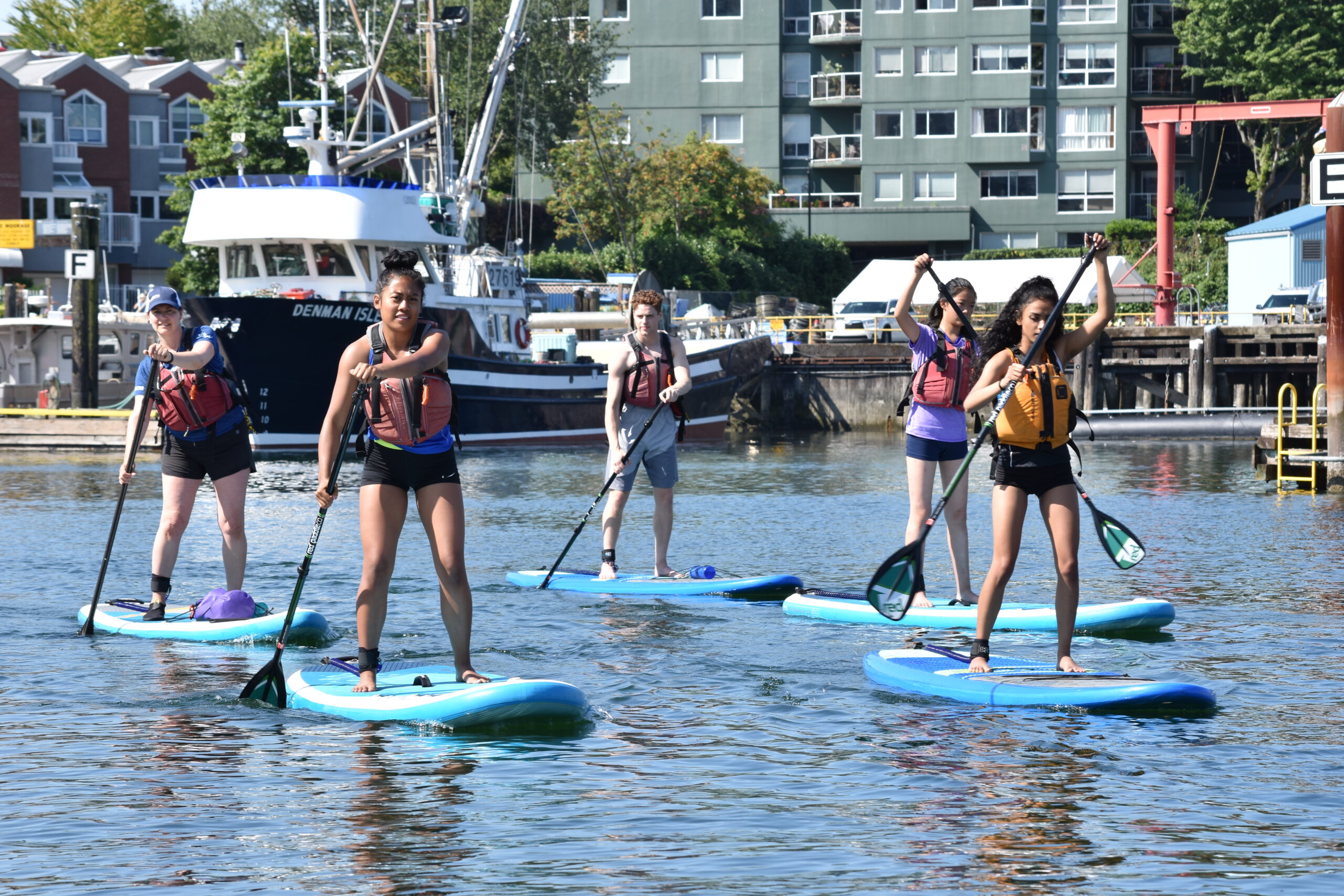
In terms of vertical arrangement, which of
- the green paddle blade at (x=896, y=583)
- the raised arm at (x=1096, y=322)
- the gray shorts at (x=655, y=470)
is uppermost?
the raised arm at (x=1096, y=322)

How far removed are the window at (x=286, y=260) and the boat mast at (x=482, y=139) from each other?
4773 mm

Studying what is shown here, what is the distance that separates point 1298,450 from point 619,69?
47598mm

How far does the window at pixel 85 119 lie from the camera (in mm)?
57656

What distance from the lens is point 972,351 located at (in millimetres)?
10109

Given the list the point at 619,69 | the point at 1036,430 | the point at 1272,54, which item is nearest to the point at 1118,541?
the point at 1036,430

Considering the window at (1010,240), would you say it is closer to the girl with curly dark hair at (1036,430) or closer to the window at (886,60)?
the window at (886,60)

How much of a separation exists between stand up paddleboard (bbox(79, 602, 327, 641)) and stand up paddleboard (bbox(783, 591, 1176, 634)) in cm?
308

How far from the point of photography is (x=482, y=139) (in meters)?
35.5

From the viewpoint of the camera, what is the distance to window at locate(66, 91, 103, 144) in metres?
57.7

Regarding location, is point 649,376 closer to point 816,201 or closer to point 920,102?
point 816,201

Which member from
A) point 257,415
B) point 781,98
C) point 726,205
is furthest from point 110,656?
point 781,98

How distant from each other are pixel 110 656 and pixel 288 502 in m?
11.0

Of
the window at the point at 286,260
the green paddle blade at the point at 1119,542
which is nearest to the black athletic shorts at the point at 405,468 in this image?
the green paddle blade at the point at 1119,542

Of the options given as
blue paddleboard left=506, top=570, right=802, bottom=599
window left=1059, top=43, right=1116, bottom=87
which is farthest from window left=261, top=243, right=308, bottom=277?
window left=1059, top=43, right=1116, bottom=87
